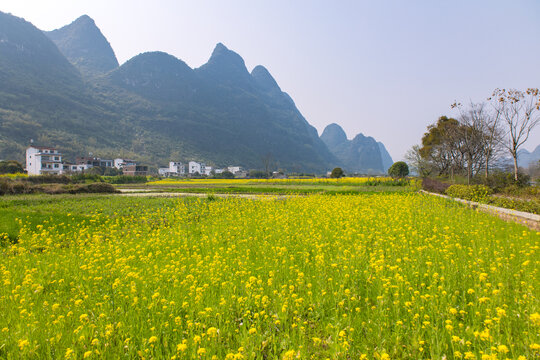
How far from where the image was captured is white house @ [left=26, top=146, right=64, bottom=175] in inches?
2692

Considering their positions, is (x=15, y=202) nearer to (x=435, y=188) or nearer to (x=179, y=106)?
(x=435, y=188)

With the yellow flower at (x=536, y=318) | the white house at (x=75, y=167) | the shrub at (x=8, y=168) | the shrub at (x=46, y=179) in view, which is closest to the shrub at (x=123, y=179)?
the shrub at (x=8, y=168)

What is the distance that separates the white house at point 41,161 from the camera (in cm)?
→ 6838

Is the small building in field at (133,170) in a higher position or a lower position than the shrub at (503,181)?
higher

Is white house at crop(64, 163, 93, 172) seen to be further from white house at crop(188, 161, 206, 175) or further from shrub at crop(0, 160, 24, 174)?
white house at crop(188, 161, 206, 175)

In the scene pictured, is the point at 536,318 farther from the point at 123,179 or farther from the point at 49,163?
the point at 49,163

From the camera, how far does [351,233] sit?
818 cm

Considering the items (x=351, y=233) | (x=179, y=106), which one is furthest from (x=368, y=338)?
(x=179, y=106)

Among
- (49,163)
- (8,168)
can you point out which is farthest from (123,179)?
(49,163)

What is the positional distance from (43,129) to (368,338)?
116 m

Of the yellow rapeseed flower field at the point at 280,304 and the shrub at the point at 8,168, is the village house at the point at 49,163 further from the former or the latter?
the yellow rapeseed flower field at the point at 280,304

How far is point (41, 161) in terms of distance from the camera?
68.4 metres

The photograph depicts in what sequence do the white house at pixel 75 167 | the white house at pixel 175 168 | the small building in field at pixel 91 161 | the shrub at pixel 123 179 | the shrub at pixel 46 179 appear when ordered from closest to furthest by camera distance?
1. the shrub at pixel 46 179
2. the shrub at pixel 123 179
3. the white house at pixel 75 167
4. the small building in field at pixel 91 161
5. the white house at pixel 175 168

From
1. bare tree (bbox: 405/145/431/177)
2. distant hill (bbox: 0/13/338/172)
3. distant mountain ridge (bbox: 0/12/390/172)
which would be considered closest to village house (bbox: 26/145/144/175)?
distant hill (bbox: 0/13/338/172)
